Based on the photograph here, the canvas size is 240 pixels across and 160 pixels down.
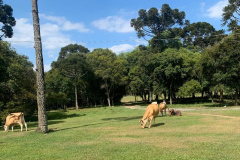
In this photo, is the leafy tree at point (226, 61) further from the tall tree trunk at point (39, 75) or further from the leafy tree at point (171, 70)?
the tall tree trunk at point (39, 75)

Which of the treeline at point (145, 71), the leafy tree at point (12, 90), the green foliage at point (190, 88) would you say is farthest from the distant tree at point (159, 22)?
the leafy tree at point (12, 90)

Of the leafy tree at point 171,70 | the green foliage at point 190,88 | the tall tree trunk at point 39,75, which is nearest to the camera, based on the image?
the tall tree trunk at point 39,75

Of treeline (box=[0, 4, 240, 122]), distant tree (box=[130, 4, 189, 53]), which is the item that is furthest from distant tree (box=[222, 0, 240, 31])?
distant tree (box=[130, 4, 189, 53])

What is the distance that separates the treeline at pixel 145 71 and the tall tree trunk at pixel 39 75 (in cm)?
715

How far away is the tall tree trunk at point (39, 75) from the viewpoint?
43.2 feet

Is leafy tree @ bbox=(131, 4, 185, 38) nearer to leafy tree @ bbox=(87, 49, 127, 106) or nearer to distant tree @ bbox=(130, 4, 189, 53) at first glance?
distant tree @ bbox=(130, 4, 189, 53)

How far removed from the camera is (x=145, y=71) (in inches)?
1788

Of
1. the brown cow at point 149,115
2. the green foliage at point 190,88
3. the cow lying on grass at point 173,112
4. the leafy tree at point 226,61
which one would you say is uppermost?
the leafy tree at point 226,61

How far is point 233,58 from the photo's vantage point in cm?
2872

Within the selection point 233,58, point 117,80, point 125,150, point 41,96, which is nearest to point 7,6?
point 117,80

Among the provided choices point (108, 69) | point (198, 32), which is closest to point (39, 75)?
point (108, 69)

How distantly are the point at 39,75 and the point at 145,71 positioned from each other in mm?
33479

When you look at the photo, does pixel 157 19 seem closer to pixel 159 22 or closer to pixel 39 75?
pixel 159 22

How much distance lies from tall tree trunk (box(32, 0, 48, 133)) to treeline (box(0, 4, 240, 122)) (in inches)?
282
